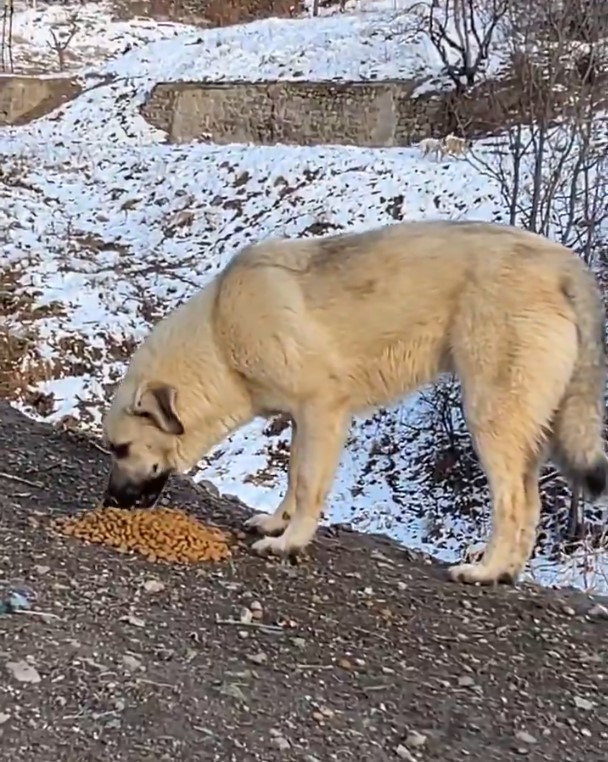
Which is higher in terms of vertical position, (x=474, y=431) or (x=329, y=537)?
(x=474, y=431)

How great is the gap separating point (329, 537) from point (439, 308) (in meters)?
1.45

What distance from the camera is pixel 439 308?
5.30m

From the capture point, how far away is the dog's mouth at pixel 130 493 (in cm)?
540

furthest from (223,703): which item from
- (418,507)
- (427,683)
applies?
(418,507)

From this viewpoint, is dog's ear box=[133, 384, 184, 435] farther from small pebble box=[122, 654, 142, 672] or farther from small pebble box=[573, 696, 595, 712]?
small pebble box=[573, 696, 595, 712]

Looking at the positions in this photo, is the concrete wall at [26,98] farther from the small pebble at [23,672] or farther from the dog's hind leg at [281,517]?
the small pebble at [23,672]

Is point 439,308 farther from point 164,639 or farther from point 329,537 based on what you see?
point 164,639

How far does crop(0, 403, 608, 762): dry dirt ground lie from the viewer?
349cm

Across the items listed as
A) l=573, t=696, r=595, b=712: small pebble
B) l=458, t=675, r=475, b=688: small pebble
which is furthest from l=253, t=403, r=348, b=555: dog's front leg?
l=573, t=696, r=595, b=712: small pebble

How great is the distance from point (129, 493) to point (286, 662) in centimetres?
156

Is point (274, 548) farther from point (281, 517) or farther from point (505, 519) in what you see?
point (505, 519)

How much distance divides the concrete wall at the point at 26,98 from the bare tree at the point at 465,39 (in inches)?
360

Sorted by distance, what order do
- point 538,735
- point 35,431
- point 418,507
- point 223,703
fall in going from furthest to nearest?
point 418,507
point 35,431
point 538,735
point 223,703

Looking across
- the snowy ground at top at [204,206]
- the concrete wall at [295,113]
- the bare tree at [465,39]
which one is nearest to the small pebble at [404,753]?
the snowy ground at top at [204,206]
